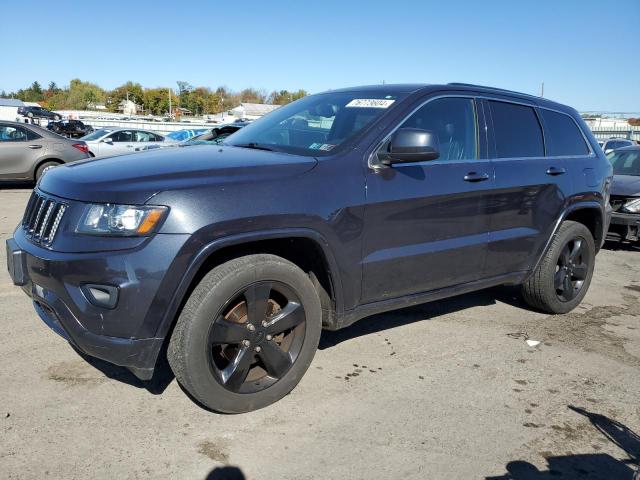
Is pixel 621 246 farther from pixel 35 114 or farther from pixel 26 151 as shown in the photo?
pixel 35 114

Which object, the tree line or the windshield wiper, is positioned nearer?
the windshield wiper

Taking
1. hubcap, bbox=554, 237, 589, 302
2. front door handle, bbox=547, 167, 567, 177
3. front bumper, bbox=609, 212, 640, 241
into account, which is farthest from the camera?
front bumper, bbox=609, 212, 640, 241

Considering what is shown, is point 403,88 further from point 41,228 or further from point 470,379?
point 41,228

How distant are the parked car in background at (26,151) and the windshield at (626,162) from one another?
1105 centimetres

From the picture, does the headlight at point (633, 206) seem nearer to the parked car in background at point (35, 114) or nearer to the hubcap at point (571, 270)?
the hubcap at point (571, 270)

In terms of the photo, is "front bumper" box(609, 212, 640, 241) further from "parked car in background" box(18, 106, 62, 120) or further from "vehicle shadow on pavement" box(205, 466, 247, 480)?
"parked car in background" box(18, 106, 62, 120)

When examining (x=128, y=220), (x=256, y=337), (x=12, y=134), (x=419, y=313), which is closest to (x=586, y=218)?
(x=419, y=313)

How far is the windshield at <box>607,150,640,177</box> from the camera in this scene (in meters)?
9.14

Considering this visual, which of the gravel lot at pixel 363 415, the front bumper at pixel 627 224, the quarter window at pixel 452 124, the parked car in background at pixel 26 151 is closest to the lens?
the gravel lot at pixel 363 415

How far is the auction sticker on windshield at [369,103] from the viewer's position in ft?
12.2

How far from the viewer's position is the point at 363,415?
3148mm

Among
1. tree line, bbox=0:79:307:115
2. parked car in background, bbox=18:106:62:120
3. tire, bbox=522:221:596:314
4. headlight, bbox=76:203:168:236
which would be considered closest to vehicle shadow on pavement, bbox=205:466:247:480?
headlight, bbox=76:203:168:236

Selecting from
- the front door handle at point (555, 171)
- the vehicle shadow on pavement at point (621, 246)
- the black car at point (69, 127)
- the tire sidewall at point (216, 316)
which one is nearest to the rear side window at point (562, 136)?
the front door handle at point (555, 171)

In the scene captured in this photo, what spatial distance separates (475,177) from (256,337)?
192 centimetres
